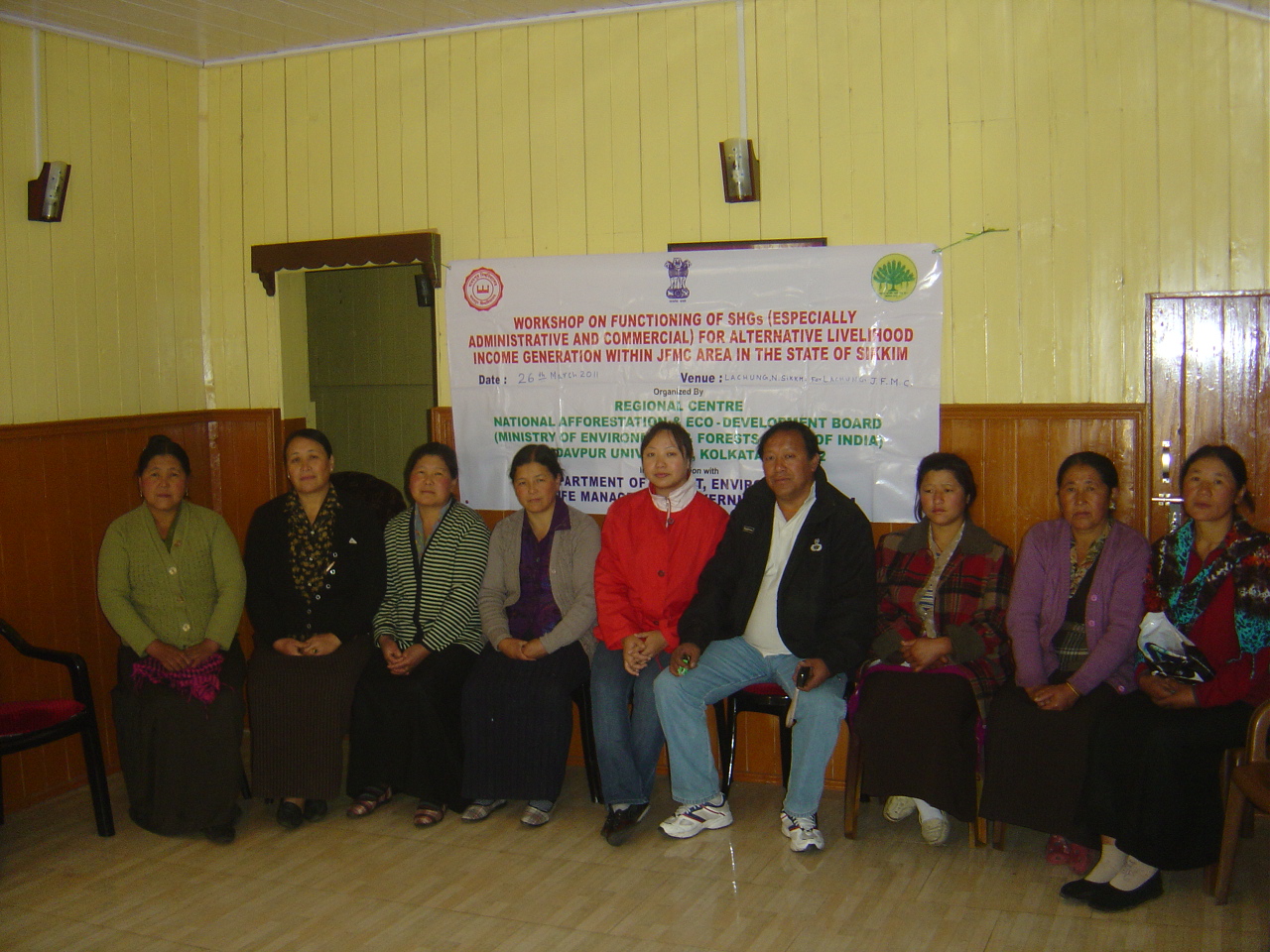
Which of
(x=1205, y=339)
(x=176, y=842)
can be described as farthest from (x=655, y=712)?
(x=1205, y=339)

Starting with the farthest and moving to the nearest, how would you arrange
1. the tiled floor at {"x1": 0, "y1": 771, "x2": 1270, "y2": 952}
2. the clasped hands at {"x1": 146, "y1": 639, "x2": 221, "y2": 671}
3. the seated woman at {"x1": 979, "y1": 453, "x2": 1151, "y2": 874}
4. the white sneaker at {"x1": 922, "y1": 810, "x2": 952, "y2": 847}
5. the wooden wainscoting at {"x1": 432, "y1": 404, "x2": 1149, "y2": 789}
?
the clasped hands at {"x1": 146, "y1": 639, "x2": 221, "y2": 671}
the wooden wainscoting at {"x1": 432, "y1": 404, "x2": 1149, "y2": 789}
the white sneaker at {"x1": 922, "y1": 810, "x2": 952, "y2": 847}
the seated woman at {"x1": 979, "y1": 453, "x2": 1151, "y2": 874}
the tiled floor at {"x1": 0, "y1": 771, "x2": 1270, "y2": 952}

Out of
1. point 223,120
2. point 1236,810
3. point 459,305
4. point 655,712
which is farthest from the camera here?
point 223,120

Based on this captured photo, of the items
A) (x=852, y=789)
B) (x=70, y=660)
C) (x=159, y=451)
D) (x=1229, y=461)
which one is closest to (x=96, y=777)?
(x=70, y=660)

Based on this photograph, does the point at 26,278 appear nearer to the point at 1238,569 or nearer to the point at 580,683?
the point at 580,683

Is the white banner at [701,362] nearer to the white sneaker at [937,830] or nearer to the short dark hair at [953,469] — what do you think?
the short dark hair at [953,469]

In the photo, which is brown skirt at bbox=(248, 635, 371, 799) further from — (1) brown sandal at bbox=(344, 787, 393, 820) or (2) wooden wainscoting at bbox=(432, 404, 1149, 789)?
(2) wooden wainscoting at bbox=(432, 404, 1149, 789)

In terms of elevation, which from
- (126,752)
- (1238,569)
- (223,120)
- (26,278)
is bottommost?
(126,752)

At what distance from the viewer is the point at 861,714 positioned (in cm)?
356

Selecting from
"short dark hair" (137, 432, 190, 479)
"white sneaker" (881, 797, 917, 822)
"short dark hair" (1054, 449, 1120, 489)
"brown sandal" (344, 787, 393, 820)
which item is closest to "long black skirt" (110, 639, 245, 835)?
"brown sandal" (344, 787, 393, 820)

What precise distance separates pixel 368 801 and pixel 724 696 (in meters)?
1.35

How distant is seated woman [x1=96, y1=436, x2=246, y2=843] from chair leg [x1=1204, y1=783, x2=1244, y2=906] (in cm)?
311

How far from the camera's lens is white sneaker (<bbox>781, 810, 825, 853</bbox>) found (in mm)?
3520

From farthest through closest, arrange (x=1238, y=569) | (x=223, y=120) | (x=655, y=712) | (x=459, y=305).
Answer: (x=223, y=120), (x=459, y=305), (x=655, y=712), (x=1238, y=569)

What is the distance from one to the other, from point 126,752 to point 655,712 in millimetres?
1884
